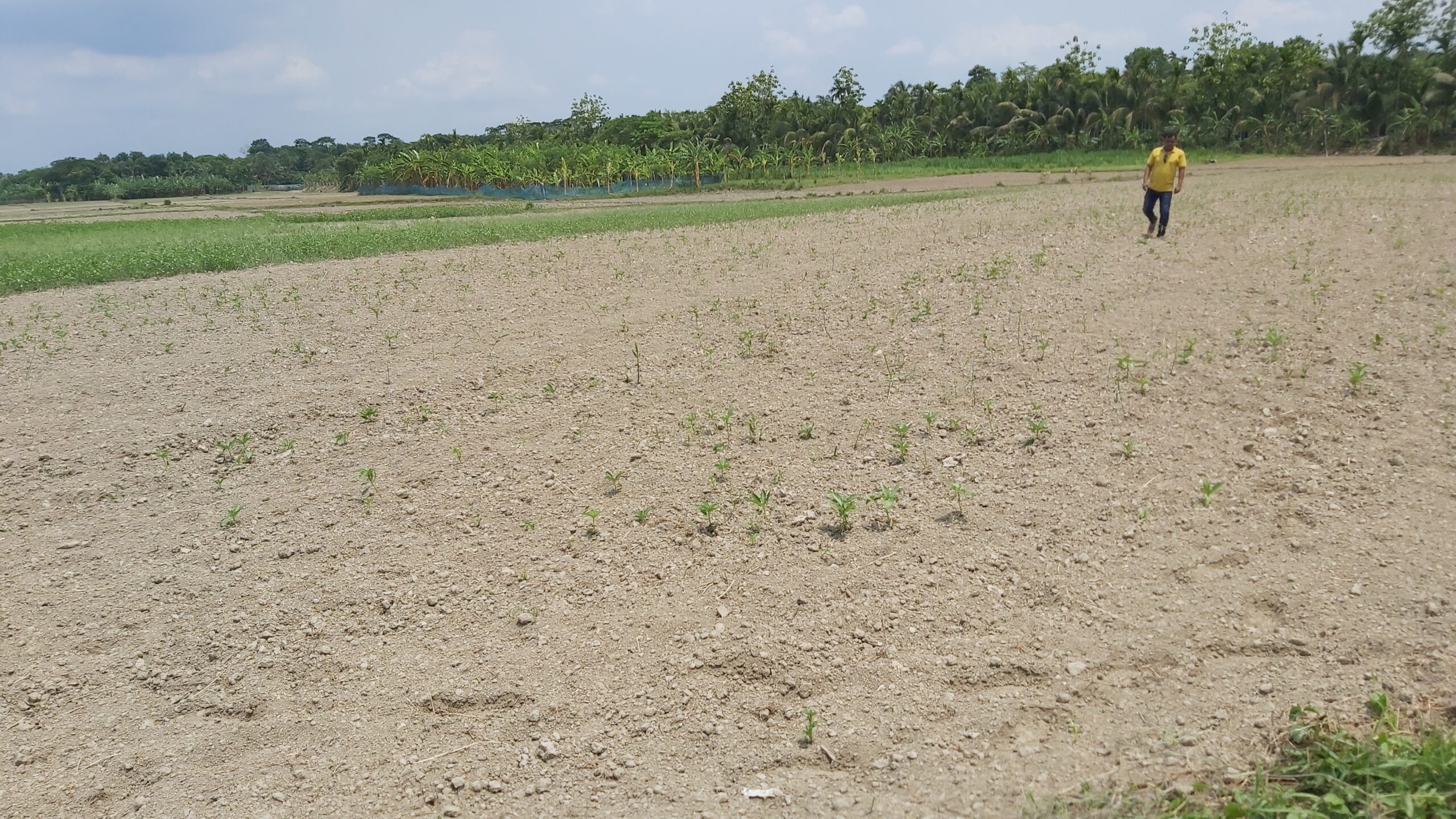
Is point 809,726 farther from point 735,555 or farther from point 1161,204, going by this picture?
point 1161,204

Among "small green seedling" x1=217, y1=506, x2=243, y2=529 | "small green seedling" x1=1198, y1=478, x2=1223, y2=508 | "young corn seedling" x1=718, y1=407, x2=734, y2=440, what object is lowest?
"small green seedling" x1=217, y1=506, x2=243, y2=529

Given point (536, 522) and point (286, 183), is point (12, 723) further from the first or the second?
point (286, 183)

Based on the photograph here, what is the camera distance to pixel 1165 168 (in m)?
12.6

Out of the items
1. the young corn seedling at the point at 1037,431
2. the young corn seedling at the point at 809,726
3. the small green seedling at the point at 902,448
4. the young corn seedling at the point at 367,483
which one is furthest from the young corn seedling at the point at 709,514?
the young corn seedling at the point at 367,483

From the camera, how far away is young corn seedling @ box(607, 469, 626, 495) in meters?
6.14

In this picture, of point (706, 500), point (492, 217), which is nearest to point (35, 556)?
point (706, 500)

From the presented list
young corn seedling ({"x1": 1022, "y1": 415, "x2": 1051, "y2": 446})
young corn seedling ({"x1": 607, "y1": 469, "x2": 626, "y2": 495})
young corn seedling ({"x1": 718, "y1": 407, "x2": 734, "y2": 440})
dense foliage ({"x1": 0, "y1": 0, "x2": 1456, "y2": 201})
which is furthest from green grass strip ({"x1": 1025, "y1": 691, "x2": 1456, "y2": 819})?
dense foliage ({"x1": 0, "y1": 0, "x2": 1456, "y2": 201})

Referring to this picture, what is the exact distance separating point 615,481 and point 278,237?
21.1 metres

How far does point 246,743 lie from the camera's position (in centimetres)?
423

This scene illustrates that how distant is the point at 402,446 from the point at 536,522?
1.84 m

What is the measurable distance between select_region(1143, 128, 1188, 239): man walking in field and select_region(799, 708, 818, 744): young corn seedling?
10.9 metres

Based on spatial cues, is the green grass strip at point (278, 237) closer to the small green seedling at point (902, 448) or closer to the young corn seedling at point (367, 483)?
the young corn seedling at point (367, 483)

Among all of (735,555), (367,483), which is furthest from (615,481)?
(367,483)

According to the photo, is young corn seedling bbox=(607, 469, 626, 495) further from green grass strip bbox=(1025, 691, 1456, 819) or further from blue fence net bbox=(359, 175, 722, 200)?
blue fence net bbox=(359, 175, 722, 200)
